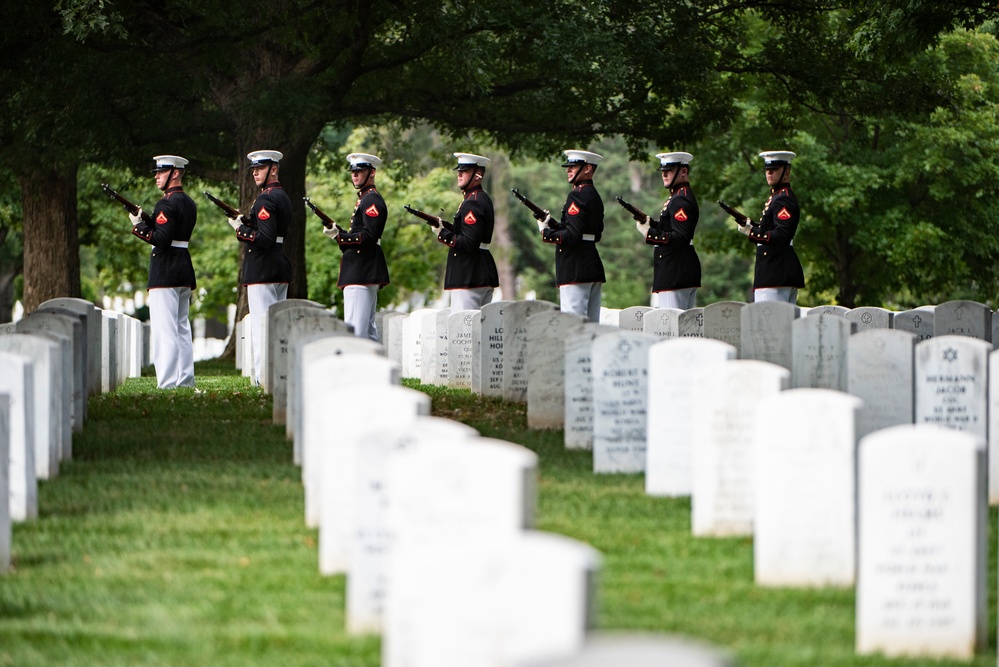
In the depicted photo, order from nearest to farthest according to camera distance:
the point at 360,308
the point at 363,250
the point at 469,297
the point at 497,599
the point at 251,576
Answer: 1. the point at 497,599
2. the point at 251,576
3. the point at 363,250
4. the point at 360,308
5. the point at 469,297

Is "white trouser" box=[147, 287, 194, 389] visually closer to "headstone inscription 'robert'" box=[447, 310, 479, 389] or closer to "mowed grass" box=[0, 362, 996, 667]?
"headstone inscription 'robert'" box=[447, 310, 479, 389]

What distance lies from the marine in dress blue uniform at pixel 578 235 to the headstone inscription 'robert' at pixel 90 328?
4523mm

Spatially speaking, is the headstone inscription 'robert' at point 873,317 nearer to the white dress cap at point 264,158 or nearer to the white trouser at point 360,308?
the white trouser at point 360,308

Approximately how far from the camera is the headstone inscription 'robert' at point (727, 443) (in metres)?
7.69

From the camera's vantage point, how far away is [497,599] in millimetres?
Result: 4039

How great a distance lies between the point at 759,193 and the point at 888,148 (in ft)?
7.93

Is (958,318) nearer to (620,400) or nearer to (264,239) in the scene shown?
(264,239)

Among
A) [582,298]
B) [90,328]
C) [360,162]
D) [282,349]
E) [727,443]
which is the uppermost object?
[360,162]

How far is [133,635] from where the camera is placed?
19.2ft

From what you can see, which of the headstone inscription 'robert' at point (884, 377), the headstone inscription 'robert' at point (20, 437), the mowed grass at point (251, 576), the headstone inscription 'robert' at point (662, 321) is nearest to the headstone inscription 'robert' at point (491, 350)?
the headstone inscription 'robert' at point (662, 321)

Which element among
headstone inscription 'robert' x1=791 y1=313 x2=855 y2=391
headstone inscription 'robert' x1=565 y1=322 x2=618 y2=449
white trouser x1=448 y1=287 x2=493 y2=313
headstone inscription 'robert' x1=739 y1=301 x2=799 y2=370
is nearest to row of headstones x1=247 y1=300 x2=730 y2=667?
headstone inscription 'robert' x1=565 y1=322 x2=618 y2=449

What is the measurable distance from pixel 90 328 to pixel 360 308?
327cm

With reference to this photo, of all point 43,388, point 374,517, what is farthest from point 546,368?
point 374,517

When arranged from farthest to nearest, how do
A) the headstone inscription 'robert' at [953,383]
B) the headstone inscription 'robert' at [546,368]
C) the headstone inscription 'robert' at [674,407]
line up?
the headstone inscription 'robert' at [546,368]
the headstone inscription 'robert' at [953,383]
the headstone inscription 'robert' at [674,407]
